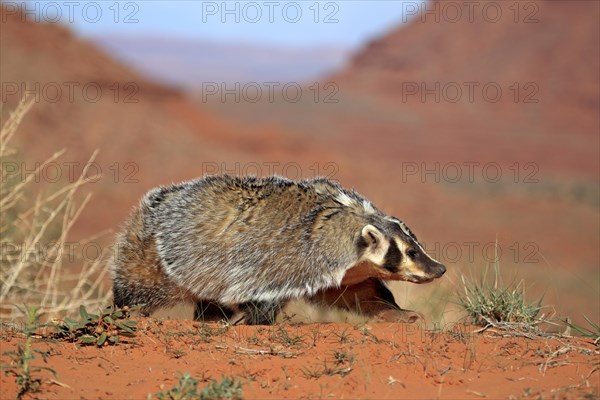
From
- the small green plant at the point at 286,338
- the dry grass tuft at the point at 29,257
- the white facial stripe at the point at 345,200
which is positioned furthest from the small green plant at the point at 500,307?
the dry grass tuft at the point at 29,257

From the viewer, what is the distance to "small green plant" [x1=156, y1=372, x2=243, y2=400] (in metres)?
4.08

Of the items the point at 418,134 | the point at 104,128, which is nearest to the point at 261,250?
the point at 104,128

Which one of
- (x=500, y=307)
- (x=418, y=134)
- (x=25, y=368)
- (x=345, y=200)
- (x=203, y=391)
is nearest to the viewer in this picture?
(x=203, y=391)

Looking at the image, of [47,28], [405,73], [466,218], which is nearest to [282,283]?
[466,218]

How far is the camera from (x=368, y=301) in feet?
20.1

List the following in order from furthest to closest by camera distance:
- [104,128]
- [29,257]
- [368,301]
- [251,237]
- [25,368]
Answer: [104,128]
[29,257]
[368,301]
[251,237]
[25,368]

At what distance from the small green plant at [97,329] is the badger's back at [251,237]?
3.39ft

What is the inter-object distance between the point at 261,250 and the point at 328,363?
57.8 inches

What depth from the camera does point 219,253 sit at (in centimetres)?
606

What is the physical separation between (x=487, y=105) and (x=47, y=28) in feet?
99.9

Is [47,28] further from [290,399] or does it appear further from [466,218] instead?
[290,399]

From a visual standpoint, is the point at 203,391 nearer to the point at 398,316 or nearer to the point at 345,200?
the point at 398,316

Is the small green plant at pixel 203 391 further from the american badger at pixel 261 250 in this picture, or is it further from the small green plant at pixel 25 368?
the american badger at pixel 261 250

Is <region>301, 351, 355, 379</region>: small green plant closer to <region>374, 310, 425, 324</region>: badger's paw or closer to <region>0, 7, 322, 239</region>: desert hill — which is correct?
<region>374, 310, 425, 324</region>: badger's paw
